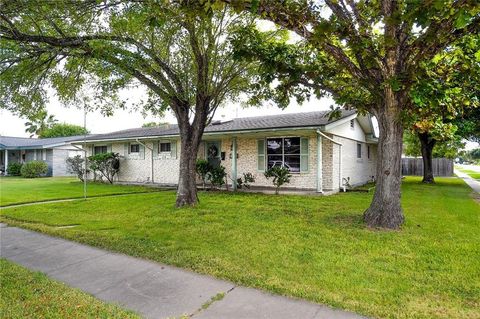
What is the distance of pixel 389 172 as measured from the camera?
270 inches

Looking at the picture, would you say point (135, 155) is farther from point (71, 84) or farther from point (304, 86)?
point (304, 86)

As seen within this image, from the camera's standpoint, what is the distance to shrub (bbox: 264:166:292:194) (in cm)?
1286

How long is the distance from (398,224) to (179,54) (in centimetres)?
733

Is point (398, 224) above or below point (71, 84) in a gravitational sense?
below

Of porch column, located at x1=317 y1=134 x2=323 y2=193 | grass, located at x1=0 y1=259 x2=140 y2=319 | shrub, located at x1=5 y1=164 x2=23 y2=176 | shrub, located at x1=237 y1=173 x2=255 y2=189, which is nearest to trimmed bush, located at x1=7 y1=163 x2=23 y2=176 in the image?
shrub, located at x1=5 y1=164 x2=23 y2=176

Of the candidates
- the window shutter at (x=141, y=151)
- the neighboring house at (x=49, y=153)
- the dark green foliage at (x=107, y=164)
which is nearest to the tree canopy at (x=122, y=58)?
the window shutter at (x=141, y=151)

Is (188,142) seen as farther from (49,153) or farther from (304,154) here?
(49,153)

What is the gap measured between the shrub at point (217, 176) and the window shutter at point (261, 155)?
1697 millimetres

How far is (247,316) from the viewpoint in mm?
3057

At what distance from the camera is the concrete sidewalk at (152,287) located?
10.3 ft

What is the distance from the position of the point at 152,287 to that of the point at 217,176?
10.8 metres

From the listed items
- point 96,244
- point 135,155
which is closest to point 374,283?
point 96,244

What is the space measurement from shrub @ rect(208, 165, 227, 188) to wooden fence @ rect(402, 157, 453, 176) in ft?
76.1

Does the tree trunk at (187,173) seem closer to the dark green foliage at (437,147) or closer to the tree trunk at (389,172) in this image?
the tree trunk at (389,172)
